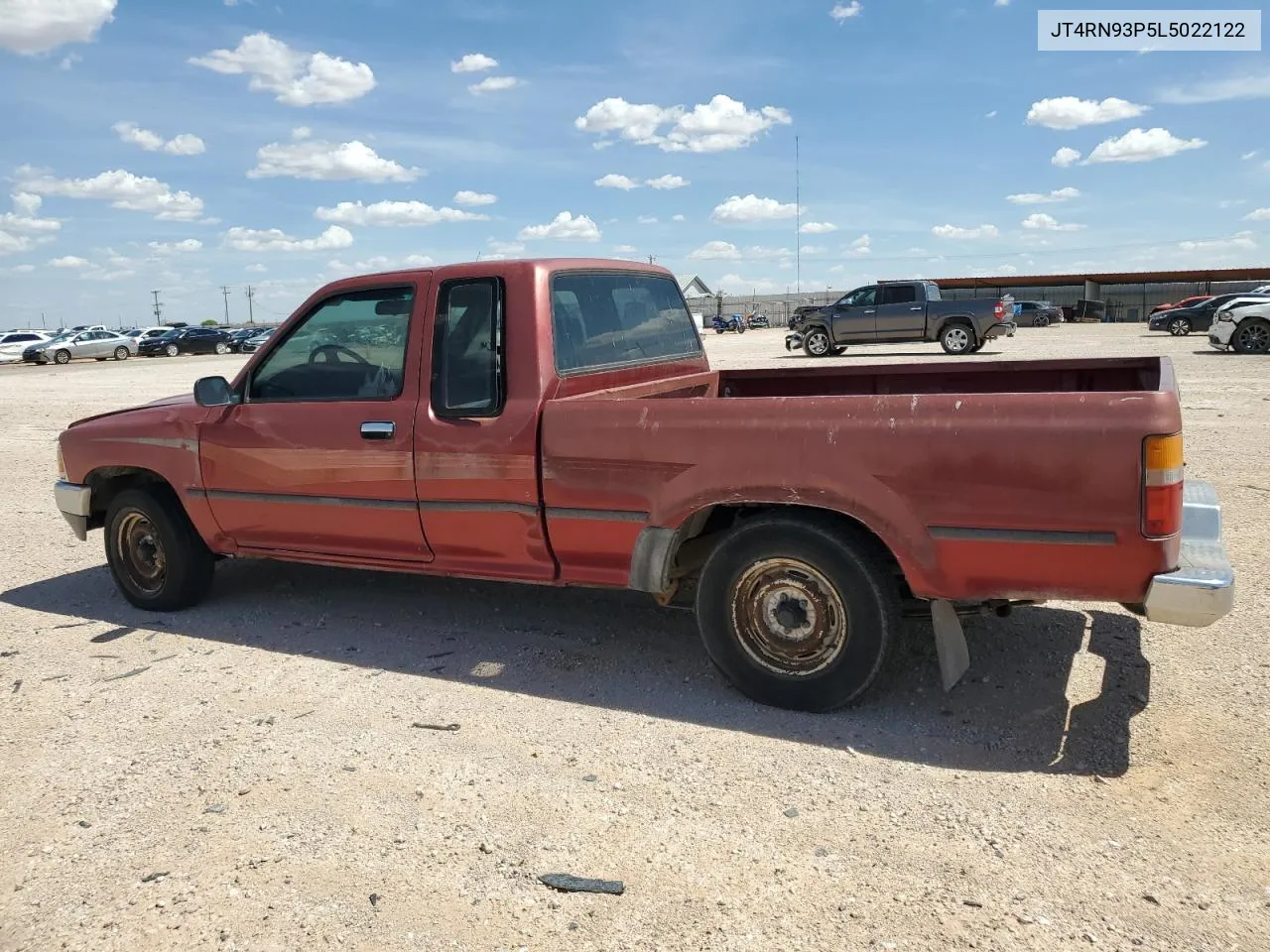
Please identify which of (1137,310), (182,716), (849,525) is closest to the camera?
(849,525)

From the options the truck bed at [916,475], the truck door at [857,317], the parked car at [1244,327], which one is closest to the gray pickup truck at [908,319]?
the truck door at [857,317]

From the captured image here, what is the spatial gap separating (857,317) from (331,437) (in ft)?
73.8

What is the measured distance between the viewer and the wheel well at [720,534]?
381cm

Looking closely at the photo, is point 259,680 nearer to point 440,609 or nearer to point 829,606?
point 440,609

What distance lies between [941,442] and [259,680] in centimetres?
320

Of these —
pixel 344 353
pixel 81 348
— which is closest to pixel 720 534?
pixel 344 353

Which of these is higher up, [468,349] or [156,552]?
[468,349]

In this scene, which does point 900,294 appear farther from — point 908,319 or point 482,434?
point 482,434

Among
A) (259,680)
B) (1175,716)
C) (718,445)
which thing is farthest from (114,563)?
(1175,716)

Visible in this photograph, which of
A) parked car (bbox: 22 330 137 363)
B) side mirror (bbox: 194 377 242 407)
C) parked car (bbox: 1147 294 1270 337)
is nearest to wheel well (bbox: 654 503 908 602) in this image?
side mirror (bbox: 194 377 242 407)

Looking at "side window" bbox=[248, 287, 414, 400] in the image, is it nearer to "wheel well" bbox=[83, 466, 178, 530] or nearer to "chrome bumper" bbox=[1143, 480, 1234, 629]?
"wheel well" bbox=[83, 466, 178, 530]

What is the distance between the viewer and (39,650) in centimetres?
513

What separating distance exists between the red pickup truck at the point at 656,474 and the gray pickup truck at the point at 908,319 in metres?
20.3

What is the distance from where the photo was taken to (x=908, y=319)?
25125mm
